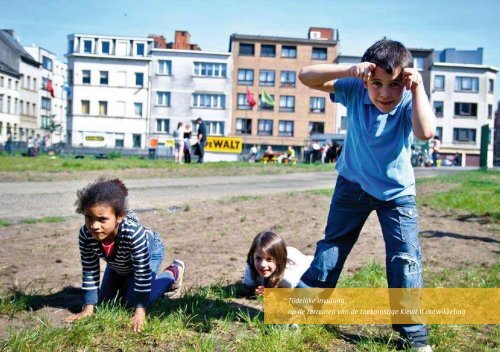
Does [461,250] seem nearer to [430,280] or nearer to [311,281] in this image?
[430,280]

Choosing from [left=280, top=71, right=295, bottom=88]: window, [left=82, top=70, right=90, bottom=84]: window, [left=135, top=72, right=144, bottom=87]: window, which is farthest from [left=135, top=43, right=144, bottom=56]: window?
[left=280, top=71, right=295, bottom=88]: window

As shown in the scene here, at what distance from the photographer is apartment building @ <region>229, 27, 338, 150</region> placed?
66.2 meters

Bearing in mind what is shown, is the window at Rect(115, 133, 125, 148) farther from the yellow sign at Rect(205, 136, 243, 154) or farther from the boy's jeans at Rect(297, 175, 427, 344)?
the boy's jeans at Rect(297, 175, 427, 344)

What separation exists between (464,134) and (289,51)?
2376 centimetres

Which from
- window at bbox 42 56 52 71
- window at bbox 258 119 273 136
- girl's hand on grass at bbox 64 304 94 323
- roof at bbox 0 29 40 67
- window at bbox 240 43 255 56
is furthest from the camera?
window at bbox 42 56 52 71

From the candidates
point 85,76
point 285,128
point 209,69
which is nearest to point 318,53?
point 285,128

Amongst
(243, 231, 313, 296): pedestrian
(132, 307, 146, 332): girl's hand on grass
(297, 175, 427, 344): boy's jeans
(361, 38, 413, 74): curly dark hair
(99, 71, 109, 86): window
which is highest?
(99, 71, 109, 86): window

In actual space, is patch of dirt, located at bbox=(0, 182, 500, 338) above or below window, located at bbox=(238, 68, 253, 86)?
below

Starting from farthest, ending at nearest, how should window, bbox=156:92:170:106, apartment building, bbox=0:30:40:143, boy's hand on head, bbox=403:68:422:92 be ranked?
apartment building, bbox=0:30:40:143 < window, bbox=156:92:170:106 < boy's hand on head, bbox=403:68:422:92

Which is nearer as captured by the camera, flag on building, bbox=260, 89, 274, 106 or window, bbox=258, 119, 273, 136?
flag on building, bbox=260, 89, 274, 106

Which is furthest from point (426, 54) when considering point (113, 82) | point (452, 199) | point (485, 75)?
point (452, 199)

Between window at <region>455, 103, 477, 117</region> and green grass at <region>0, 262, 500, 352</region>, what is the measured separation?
69164mm

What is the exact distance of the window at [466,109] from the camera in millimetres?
67500

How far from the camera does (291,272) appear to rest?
4344 mm
